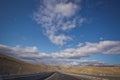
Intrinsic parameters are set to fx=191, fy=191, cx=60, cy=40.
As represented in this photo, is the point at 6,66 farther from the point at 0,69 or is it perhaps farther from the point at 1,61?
the point at 0,69

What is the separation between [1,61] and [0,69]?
49.9 feet

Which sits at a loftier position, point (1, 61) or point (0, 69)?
point (1, 61)

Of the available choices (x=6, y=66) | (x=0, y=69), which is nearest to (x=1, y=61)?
(x=6, y=66)

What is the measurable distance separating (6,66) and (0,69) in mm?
13507

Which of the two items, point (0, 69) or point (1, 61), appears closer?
point (0, 69)

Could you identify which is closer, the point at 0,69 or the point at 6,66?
the point at 0,69

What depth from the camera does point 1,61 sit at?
12181 centimetres

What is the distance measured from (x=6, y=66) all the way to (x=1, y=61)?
4.71 meters

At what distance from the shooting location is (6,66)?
121 meters

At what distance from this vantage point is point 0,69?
107375mm
